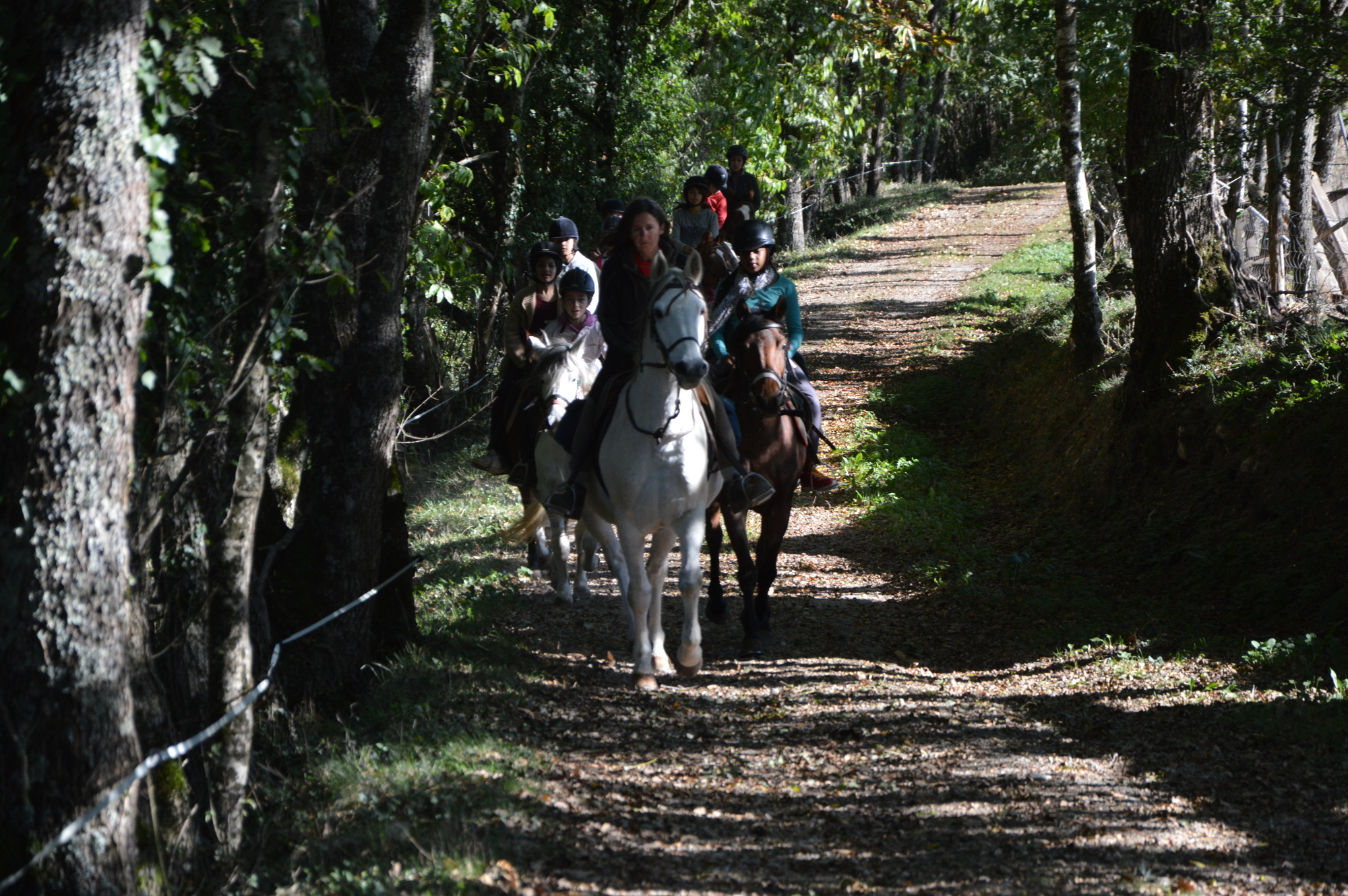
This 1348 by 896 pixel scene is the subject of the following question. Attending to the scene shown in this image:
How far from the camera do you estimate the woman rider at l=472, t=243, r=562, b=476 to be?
983 cm

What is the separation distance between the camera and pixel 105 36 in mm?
3926

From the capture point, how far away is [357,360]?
22.0ft

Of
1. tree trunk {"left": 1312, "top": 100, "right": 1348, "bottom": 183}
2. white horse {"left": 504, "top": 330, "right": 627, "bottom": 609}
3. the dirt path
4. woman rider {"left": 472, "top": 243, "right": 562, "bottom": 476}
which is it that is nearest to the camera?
the dirt path

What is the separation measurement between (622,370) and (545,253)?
2.43 meters

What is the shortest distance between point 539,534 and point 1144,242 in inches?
270

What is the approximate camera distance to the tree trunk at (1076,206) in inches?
530

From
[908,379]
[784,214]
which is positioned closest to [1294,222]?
[908,379]

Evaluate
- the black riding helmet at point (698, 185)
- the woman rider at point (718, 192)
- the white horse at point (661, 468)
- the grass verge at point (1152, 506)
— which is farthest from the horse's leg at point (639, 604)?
the woman rider at point (718, 192)

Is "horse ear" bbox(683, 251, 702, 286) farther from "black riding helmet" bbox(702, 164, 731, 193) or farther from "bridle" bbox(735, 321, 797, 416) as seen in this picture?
"black riding helmet" bbox(702, 164, 731, 193)

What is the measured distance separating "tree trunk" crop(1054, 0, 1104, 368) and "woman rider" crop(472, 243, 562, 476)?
7119 millimetres

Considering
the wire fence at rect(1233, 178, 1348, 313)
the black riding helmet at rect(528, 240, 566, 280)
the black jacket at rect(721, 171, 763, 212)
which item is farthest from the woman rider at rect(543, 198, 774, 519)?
the black jacket at rect(721, 171, 763, 212)

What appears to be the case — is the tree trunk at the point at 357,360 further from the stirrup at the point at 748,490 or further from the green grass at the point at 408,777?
the stirrup at the point at 748,490

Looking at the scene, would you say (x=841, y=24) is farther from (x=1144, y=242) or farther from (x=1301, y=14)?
(x=1301, y=14)

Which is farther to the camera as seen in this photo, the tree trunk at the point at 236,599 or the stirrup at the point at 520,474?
the stirrup at the point at 520,474
